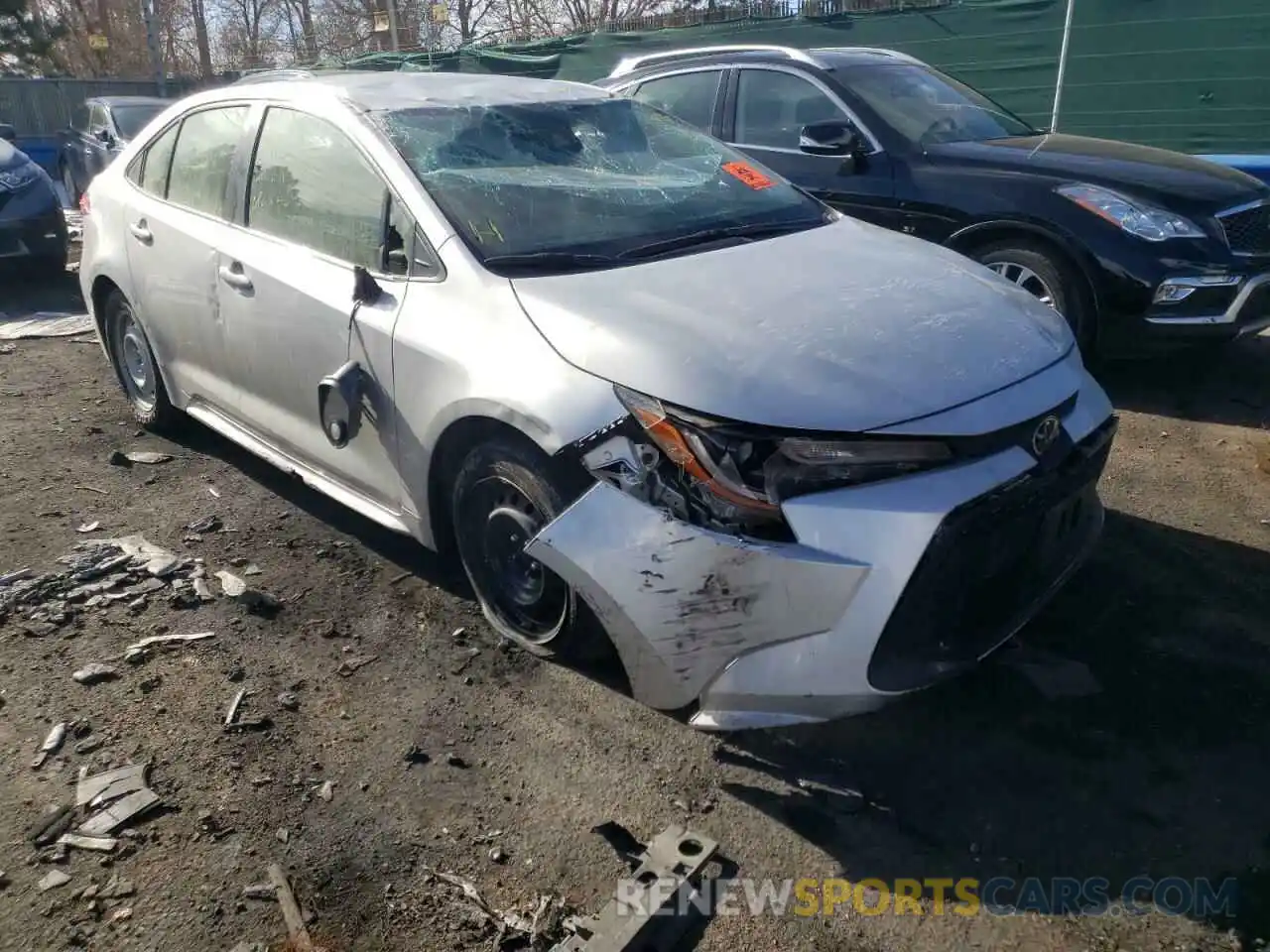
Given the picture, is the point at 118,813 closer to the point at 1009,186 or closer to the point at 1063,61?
the point at 1009,186

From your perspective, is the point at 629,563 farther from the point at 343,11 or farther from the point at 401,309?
the point at 343,11

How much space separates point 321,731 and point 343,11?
3436cm

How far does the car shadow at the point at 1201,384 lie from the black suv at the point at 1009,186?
0.39 m

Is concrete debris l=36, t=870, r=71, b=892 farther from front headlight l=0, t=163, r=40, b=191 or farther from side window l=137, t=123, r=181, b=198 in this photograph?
front headlight l=0, t=163, r=40, b=191

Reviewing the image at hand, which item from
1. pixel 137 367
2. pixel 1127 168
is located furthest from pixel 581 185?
pixel 1127 168

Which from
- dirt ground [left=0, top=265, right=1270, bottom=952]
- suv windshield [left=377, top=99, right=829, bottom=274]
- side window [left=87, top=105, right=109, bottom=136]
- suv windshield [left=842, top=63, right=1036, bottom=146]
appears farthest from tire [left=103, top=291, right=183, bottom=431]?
side window [left=87, top=105, right=109, bottom=136]

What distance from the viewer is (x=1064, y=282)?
17.3 ft

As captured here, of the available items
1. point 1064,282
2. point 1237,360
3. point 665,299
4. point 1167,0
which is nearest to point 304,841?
point 665,299

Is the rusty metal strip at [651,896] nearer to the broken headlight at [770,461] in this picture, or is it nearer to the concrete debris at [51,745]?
the broken headlight at [770,461]

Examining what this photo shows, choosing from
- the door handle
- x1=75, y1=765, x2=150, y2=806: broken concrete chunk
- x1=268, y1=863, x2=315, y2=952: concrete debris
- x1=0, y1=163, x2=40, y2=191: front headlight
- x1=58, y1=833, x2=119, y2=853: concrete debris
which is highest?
x1=0, y1=163, x2=40, y2=191: front headlight

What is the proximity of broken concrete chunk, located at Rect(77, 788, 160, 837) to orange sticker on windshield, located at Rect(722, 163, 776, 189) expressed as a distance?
2.90 metres

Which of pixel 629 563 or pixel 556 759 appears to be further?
pixel 556 759

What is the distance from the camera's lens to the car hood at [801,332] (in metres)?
2.51

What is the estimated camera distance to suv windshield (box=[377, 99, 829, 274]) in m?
3.24
